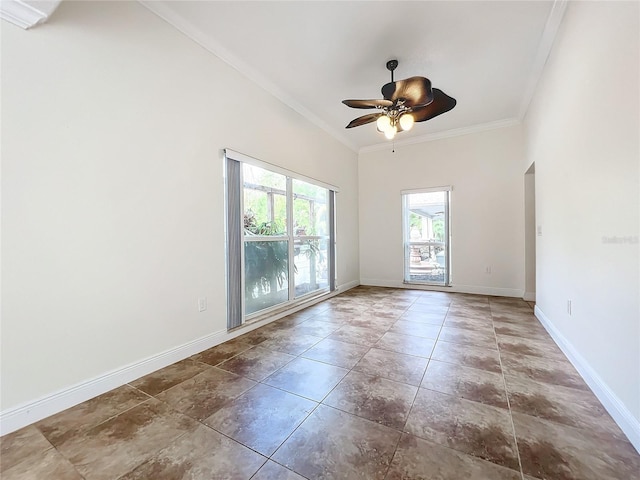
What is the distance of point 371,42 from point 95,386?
11.9 ft

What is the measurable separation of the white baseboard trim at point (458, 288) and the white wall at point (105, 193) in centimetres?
369

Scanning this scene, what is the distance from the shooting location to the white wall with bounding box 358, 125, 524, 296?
460 cm

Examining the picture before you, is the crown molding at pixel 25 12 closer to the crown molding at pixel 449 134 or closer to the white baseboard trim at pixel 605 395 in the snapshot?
the white baseboard trim at pixel 605 395

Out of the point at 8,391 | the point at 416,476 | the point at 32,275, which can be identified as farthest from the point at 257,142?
the point at 416,476

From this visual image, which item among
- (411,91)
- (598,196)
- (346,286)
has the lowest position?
(346,286)

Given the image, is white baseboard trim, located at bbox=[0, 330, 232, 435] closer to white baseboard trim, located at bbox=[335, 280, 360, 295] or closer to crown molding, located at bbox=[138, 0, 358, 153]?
crown molding, located at bbox=[138, 0, 358, 153]

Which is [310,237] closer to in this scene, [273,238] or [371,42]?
[273,238]

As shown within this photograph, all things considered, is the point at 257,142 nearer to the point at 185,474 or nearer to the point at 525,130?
the point at 185,474

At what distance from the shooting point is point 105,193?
1.92m

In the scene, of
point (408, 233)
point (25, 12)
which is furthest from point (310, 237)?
point (25, 12)

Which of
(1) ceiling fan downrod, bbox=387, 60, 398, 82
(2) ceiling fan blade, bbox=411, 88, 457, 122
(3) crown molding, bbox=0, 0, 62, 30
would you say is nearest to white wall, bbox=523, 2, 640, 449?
(2) ceiling fan blade, bbox=411, 88, 457, 122

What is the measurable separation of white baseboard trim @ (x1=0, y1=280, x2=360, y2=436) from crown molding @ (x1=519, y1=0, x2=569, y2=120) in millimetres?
4144

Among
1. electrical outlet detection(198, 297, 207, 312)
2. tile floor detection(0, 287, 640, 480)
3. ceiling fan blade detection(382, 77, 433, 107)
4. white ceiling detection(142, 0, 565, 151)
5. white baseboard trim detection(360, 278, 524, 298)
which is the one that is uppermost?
white ceiling detection(142, 0, 565, 151)

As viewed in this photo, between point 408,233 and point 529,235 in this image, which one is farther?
point 408,233
